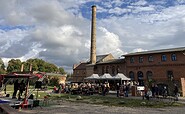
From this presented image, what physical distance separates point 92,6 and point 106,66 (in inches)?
650

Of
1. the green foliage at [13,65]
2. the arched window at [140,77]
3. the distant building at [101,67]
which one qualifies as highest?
the green foliage at [13,65]

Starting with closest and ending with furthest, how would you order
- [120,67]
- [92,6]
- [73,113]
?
[73,113]
[120,67]
[92,6]

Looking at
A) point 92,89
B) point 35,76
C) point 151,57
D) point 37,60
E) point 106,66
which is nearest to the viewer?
point 35,76

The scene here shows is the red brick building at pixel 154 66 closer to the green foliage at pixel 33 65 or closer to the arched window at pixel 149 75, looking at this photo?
the arched window at pixel 149 75

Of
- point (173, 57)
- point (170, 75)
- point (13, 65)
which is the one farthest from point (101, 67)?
point (13, 65)

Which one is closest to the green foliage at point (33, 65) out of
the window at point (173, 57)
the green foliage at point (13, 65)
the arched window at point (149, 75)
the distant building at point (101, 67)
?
the green foliage at point (13, 65)

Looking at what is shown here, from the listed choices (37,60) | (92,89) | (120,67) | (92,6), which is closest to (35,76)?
(92,89)

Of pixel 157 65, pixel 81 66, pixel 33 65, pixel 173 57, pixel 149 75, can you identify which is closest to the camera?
pixel 173 57

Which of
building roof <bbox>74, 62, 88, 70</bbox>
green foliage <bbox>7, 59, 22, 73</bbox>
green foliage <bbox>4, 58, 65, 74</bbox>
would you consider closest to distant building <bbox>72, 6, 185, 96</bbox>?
building roof <bbox>74, 62, 88, 70</bbox>

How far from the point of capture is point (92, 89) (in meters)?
26.0

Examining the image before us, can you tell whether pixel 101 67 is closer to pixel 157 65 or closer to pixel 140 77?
pixel 140 77

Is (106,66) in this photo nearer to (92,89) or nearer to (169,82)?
(169,82)

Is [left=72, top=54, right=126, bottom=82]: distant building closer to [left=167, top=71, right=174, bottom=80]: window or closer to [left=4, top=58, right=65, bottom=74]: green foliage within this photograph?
[left=167, top=71, right=174, bottom=80]: window

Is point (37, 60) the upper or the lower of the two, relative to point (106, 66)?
upper
